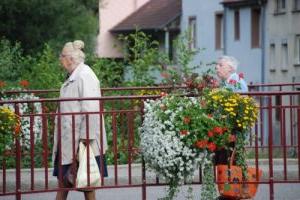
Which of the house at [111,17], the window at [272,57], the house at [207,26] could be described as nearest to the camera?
the window at [272,57]

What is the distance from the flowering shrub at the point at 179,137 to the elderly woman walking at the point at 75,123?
0.55 meters

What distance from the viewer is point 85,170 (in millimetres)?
14680

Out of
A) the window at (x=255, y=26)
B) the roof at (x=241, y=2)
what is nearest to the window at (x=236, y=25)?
the roof at (x=241, y=2)

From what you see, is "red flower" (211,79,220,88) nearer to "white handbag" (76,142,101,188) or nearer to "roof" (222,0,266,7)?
"white handbag" (76,142,101,188)

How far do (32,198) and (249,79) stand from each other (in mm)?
46680

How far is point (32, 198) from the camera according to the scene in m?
17.5

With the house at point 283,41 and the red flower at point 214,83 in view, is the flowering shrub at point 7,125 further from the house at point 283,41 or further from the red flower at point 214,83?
the house at point 283,41

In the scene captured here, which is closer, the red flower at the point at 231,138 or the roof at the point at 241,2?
the red flower at the point at 231,138

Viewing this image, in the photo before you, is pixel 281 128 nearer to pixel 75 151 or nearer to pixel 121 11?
pixel 75 151

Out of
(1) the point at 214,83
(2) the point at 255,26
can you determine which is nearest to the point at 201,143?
(1) the point at 214,83

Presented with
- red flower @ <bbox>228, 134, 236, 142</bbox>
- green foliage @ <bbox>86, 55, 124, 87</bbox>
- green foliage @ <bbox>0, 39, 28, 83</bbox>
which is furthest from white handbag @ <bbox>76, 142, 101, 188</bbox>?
green foliage @ <bbox>0, 39, 28, 83</bbox>

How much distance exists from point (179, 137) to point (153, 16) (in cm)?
6780

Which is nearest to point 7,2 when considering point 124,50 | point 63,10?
point 63,10

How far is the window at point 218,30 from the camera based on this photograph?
225 feet
